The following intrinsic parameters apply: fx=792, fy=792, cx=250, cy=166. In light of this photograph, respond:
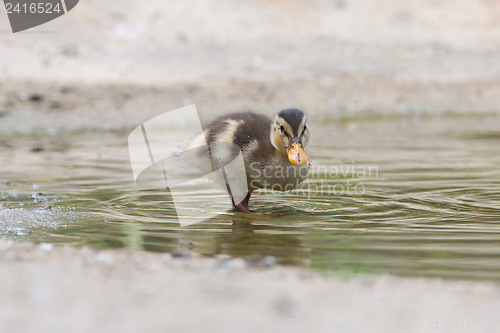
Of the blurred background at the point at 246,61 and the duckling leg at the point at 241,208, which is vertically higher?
the blurred background at the point at 246,61

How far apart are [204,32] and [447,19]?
4.47 m

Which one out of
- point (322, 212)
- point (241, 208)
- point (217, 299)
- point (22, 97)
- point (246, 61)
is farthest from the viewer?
point (246, 61)

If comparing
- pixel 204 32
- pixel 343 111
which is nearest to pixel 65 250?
pixel 343 111

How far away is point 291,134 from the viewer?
16.3 ft

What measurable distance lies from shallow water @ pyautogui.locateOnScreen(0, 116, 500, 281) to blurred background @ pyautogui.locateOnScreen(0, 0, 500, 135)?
1.78 m

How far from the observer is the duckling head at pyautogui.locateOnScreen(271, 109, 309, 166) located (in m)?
4.89

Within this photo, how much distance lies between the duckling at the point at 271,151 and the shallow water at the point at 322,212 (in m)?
0.21

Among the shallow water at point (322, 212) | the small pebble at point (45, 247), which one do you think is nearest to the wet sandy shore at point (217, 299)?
the small pebble at point (45, 247)

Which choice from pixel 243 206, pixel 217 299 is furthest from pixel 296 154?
pixel 217 299

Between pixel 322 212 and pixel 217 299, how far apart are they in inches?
82.9

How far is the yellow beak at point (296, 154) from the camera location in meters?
4.85

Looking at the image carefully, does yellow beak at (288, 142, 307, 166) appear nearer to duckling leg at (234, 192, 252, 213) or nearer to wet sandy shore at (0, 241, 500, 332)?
duckling leg at (234, 192, 252, 213)

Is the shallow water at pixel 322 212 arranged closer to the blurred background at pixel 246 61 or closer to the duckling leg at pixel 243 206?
the duckling leg at pixel 243 206

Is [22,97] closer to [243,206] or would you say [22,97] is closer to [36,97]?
[36,97]
